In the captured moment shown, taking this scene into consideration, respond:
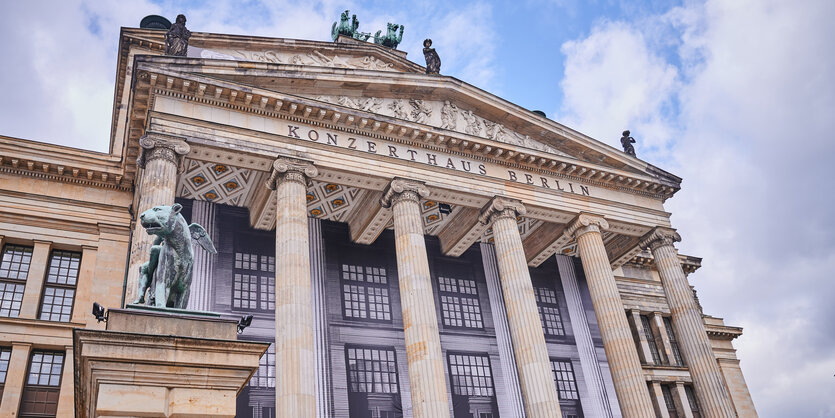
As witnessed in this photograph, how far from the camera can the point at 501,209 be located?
1088 inches

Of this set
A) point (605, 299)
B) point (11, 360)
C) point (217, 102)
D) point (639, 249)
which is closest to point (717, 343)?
point (639, 249)

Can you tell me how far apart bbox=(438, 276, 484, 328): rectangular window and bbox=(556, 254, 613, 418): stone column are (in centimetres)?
541

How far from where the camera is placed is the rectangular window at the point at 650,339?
36.7m

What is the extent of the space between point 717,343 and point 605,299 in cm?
1820

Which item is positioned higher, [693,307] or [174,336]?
[693,307]

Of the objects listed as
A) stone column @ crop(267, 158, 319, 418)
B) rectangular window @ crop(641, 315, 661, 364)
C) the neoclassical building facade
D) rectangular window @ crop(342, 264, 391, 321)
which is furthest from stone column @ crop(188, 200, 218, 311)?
rectangular window @ crop(641, 315, 661, 364)

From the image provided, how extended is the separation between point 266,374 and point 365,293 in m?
6.05

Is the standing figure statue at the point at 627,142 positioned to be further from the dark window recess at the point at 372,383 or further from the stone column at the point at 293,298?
the stone column at the point at 293,298

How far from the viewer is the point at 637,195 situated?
1275 inches

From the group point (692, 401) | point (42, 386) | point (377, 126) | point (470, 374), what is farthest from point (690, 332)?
point (42, 386)

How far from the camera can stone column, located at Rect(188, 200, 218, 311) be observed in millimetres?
23781

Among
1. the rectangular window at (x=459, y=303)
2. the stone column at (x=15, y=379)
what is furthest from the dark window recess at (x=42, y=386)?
the rectangular window at (x=459, y=303)

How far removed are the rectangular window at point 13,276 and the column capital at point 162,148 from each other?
724 centimetres

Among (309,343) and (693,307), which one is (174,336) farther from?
(693,307)
